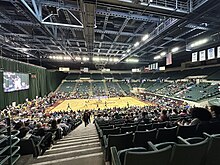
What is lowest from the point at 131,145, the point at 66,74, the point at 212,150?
the point at 131,145

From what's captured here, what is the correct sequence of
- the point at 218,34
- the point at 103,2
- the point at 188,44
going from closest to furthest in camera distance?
the point at 103,2, the point at 218,34, the point at 188,44

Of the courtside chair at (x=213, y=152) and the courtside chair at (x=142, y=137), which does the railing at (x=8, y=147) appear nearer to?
the courtside chair at (x=142, y=137)

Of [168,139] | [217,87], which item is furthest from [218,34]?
[217,87]

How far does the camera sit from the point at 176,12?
5.38m

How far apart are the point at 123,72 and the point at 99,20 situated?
32.0m

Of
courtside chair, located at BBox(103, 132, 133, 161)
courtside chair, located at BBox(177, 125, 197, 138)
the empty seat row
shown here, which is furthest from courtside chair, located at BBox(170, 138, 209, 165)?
courtside chair, located at BBox(177, 125, 197, 138)

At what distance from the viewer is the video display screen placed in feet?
40.7

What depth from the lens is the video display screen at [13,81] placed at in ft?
40.7

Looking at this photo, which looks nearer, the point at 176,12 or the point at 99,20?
the point at 176,12

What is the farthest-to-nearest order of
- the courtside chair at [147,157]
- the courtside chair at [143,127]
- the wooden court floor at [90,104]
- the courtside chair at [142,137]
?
the wooden court floor at [90,104]
the courtside chair at [143,127]
the courtside chair at [142,137]
the courtside chair at [147,157]

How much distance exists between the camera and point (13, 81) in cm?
1367

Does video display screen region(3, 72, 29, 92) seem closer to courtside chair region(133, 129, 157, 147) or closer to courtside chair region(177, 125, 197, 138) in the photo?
courtside chair region(133, 129, 157, 147)

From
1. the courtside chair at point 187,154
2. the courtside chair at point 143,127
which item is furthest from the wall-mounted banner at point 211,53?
the courtside chair at point 187,154

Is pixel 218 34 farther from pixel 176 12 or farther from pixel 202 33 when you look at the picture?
pixel 176 12
